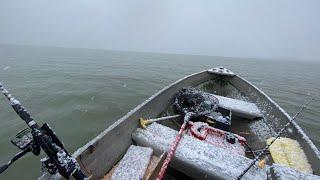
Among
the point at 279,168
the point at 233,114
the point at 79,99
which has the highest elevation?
the point at 279,168

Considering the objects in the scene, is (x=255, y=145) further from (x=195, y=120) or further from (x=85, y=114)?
(x=85, y=114)

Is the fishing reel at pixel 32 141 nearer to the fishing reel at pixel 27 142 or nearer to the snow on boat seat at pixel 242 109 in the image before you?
the fishing reel at pixel 27 142

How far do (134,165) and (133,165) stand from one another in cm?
2

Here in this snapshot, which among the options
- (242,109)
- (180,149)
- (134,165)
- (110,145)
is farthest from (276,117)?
(110,145)

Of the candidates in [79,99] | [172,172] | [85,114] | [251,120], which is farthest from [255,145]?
[79,99]

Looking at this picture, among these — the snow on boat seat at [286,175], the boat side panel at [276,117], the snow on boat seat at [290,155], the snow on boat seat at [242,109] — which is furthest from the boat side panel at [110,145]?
the boat side panel at [276,117]

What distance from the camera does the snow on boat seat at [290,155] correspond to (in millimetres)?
4371

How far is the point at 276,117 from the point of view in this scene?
6773mm

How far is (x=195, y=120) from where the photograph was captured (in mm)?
6359

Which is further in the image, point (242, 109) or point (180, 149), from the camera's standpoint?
point (242, 109)

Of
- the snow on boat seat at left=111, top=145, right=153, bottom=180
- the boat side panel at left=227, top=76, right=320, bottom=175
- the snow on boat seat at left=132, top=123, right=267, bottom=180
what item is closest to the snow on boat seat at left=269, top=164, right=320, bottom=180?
the snow on boat seat at left=132, top=123, right=267, bottom=180

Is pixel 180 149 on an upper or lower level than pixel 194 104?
lower

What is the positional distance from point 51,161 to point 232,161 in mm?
3288

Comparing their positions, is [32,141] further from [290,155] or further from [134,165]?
[290,155]
